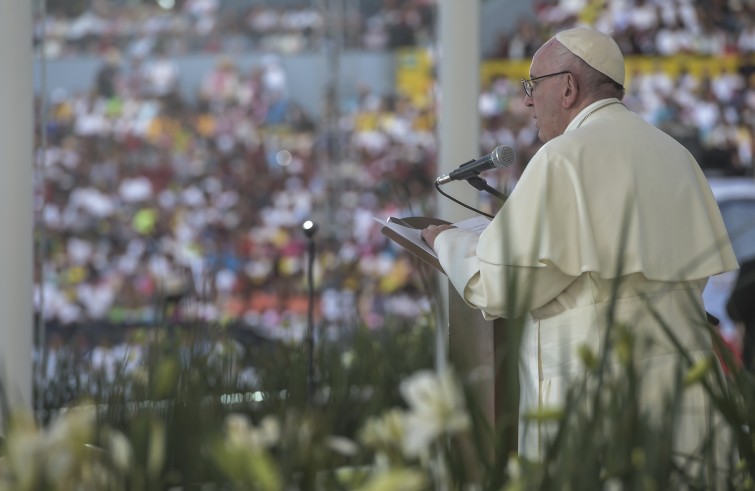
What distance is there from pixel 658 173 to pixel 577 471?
4.24 feet

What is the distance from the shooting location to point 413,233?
8.08 ft

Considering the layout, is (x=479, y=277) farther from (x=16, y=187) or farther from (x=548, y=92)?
(x=16, y=187)

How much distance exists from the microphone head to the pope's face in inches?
10.1

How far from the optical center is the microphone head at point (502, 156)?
2281 millimetres

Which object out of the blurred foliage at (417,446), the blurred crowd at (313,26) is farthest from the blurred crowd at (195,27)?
the blurred foliage at (417,446)

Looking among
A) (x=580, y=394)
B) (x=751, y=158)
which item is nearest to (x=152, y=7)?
(x=751, y=158)

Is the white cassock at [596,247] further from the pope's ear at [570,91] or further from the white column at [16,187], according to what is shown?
the white column at [16,187]

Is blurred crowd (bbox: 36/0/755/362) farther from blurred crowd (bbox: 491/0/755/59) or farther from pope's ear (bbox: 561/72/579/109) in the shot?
pope's ear (bbox: 561/72/579/109)

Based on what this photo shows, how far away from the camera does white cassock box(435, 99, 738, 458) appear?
2.19 meters

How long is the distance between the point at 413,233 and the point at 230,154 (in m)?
8.24

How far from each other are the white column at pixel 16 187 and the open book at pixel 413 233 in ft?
3.67

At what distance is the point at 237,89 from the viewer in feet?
34.4

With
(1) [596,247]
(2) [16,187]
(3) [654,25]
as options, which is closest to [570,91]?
(1) [596,247]

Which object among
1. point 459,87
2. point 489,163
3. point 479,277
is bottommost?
point 479,277
